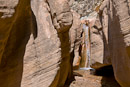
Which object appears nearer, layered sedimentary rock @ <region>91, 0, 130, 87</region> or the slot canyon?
the slot canyon

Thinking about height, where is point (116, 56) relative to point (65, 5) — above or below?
below

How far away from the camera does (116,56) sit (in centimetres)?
421

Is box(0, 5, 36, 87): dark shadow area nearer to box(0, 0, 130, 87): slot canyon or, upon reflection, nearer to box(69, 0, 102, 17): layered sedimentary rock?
box(0, 0, 130, 87): slot canyon

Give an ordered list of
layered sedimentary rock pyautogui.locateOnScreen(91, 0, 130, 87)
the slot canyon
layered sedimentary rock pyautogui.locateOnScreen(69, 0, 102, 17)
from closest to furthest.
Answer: the slot canyon → layered sedimentary rock pyautogui.locateOnScreen(91, 0, 130, 87) → layered sedimentary rock pyautogui.locateOnScreen(69, 0, 102, 17)

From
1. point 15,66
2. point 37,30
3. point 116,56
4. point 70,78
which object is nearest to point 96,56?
point 70,78

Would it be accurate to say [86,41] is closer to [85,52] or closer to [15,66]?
[85,52]

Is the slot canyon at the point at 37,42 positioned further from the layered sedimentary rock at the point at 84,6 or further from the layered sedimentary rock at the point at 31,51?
the layered sedimentary rock at the point at 84,6

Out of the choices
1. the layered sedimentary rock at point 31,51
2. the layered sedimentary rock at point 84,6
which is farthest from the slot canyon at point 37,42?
the layered sedimentary rock at point 84,6

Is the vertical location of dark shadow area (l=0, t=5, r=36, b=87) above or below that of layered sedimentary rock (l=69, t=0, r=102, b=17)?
below

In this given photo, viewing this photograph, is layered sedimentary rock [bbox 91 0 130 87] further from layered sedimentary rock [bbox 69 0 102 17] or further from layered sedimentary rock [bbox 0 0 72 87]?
layered sedimentary rock [bbox 69 0 102 17]

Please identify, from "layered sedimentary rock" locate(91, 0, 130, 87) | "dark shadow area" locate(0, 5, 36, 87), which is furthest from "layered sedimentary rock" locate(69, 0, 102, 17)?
"dark shadow area" locate(0, 5, 36, 87)

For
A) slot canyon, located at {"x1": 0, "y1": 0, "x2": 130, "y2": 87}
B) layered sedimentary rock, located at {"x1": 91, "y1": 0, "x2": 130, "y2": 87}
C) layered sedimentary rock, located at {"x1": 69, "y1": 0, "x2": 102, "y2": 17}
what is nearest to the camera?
slot canyon, located at {"x1": 0, "y1": 0, "x2": 130, "y2": 87}

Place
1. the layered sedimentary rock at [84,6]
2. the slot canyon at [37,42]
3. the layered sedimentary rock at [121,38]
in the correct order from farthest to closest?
1. the layered sedimentary rock at [84,6]
2. the layered sedimentary rock at [121,38]
3. the slot canyon at [37,42]

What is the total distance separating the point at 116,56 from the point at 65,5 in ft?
6.15
